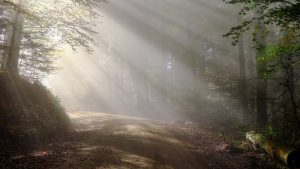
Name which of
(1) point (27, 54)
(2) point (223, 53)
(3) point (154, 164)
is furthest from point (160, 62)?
(3) point (154, 164)

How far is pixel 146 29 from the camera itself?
48.3 metres

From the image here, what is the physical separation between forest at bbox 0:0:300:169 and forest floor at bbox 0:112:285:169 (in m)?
0.05

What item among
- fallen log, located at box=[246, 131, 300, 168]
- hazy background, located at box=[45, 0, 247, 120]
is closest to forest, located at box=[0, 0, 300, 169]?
fallen log, located at box=[246, 131, 300, 168]

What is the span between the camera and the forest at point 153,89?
12367 millimetres

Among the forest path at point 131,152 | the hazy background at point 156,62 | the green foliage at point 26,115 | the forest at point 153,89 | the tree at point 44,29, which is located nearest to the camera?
the forest path at point 131,152

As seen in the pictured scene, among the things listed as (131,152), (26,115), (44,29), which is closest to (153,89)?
(44,29)

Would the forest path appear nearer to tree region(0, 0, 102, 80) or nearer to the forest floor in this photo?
the forest floor

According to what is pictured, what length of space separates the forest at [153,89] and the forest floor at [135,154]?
0.16 feet

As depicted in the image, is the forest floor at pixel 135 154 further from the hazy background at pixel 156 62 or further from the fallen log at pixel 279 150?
the hazy background at pixel 156 62

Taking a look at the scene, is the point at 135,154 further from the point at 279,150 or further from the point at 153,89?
the point at 153,89

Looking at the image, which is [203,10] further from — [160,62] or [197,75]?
[160,62]

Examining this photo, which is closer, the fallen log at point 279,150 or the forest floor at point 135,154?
the forest floor at point 135,154

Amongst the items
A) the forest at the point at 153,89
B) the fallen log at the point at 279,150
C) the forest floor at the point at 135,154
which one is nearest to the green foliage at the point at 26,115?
the forest at the point at 153,89

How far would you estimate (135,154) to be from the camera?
42.8 ft
